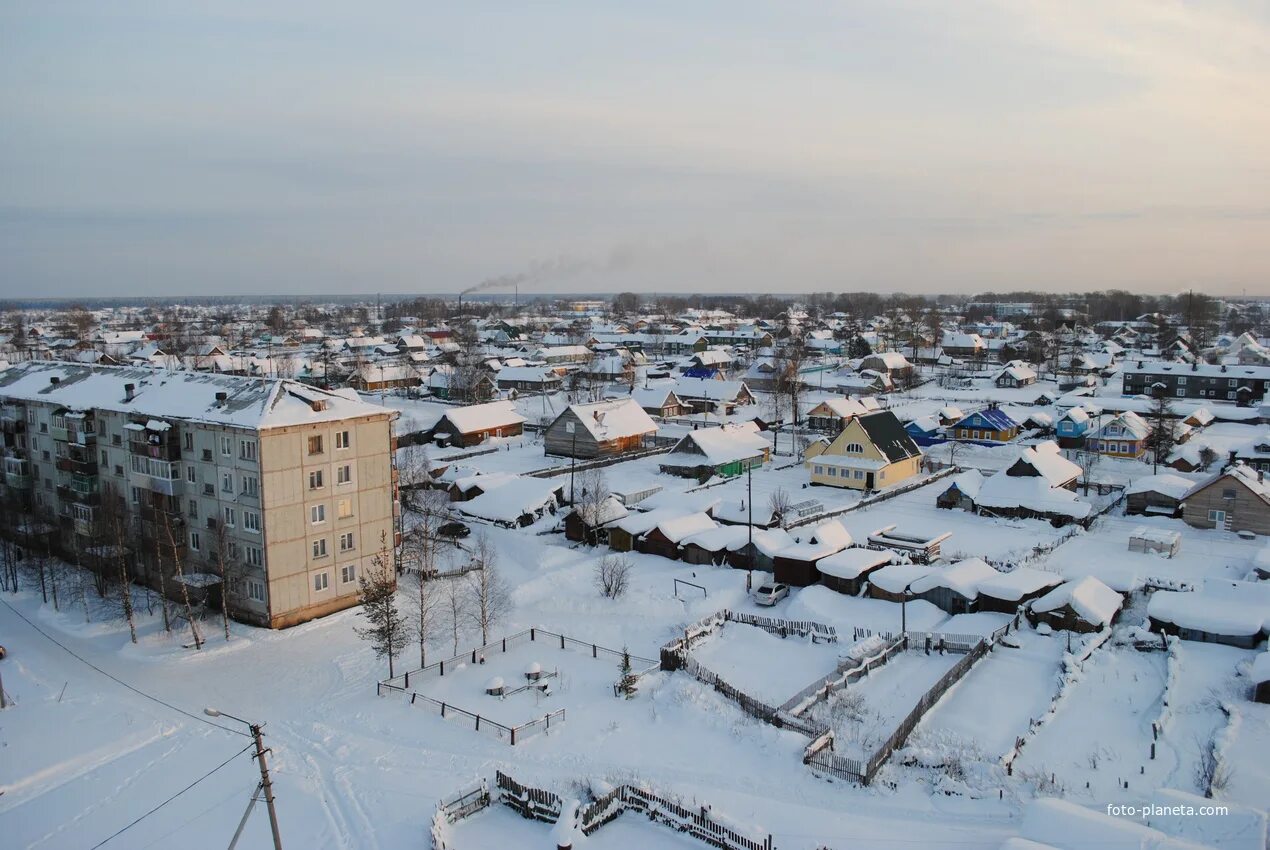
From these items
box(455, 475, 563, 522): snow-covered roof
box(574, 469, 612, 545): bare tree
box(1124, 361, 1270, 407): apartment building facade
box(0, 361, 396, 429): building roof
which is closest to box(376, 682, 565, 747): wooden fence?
box(0, 361, 396, 429): building roof

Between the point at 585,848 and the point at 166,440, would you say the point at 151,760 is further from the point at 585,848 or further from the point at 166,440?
the point at 166,440

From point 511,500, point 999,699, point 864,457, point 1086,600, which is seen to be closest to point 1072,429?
point 864,457

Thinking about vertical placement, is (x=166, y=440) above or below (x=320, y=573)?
above

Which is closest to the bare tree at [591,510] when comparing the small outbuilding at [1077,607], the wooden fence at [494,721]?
the wooden fence at [494,721]

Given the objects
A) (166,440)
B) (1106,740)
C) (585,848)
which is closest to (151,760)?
(585,848)

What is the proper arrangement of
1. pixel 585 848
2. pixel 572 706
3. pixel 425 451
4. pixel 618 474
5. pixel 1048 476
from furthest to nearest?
pixel 425 451, pixel 618 474, pixel 1048 476, pixel 572 706, pixel 585 848

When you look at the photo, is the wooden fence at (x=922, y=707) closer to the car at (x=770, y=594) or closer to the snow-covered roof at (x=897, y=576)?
the snow-covered roof at (x=897, y=576)

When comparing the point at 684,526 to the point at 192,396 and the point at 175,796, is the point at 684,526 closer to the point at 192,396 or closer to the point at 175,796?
the point at 192,396

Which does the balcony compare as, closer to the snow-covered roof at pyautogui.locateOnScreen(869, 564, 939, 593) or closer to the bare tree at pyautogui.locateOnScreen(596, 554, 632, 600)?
the bare tree at pyautogui.locateOnScreen(596, 554, 632, 600)
